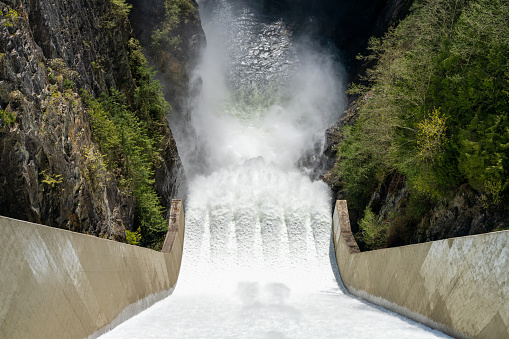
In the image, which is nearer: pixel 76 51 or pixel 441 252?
pixel 441 252

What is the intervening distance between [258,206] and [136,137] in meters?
7.94

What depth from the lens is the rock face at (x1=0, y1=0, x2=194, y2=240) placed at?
22.4 ft

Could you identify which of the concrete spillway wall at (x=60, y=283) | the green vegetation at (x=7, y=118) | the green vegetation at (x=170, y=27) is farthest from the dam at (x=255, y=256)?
the green vegetation at (x=170, y=27)

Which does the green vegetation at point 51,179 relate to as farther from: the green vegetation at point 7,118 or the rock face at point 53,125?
the green vegetation at point 7,118

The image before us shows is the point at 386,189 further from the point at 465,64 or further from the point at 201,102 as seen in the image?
the point at 201,102

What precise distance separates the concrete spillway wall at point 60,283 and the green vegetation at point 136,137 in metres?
4.64

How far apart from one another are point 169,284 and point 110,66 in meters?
9.11

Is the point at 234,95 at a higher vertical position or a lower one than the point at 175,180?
higher

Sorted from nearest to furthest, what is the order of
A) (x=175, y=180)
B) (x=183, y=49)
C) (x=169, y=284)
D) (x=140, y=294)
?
(x=140, y=294) → (x=169, y=284) → (x=175, y=180) → (x=183, y=49)

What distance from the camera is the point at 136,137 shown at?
1614 centimetres

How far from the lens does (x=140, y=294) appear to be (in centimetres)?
945

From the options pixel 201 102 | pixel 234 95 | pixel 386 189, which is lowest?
pixel 386 189

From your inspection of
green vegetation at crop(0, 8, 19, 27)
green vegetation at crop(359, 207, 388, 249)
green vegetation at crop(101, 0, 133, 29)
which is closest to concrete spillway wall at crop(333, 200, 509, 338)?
green vegetation at crop(359, 207, 388, 249)

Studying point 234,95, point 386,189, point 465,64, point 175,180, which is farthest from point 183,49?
point 465,64
